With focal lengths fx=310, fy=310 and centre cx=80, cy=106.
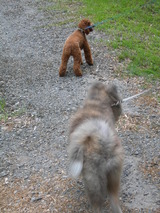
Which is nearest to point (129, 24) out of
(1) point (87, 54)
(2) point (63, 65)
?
(1) point (87, 54)

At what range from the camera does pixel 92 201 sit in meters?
2.95

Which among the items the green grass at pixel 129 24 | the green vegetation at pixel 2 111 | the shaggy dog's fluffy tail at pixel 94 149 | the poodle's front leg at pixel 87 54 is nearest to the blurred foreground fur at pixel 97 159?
the shaggy dog's fluffy tail at pixel 94 149

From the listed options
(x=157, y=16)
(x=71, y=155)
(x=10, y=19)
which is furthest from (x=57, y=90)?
(x=10, y=19)

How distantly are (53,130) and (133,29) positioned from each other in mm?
4339

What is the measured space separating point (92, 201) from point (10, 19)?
8237 mm

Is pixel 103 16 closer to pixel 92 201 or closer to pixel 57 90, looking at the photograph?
pixel 57 90

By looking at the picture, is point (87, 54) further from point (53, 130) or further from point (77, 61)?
point (53, 130)

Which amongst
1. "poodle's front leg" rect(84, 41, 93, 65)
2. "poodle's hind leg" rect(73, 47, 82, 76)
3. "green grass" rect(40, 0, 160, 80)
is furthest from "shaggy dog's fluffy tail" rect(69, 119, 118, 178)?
"poodle's front leg" rect(84, 41, 93, 65)

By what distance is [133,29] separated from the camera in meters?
7.97

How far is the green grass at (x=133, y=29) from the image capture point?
21.3 feet

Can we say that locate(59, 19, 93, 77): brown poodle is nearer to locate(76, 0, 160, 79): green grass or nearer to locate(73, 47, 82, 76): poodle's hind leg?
locate(73, 47, 82, 76): poodle's hind leg

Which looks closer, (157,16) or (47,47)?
(47,47)

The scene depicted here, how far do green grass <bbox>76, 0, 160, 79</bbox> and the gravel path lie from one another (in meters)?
0.32

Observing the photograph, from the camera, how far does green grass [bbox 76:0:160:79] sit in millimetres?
6488
